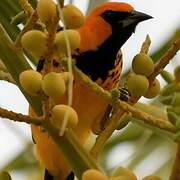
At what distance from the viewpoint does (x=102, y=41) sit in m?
1.52

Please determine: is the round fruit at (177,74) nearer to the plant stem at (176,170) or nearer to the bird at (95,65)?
the plant stem at (176,170)

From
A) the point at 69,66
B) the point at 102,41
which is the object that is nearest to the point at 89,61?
the point at 102,41

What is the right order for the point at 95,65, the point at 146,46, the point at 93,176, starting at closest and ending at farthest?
the point at 93,176
the point at 146,46
the point at 95,65

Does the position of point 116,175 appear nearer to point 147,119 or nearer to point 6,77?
point 147,119

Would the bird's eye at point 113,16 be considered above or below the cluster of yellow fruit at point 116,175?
below

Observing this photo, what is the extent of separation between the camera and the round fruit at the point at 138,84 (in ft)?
2.13

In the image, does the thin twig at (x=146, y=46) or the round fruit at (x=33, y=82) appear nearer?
the round fruit at (x=33, y=82)

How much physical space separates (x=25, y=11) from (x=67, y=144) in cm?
16

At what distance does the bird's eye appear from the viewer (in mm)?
1454

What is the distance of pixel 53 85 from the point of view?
57cm

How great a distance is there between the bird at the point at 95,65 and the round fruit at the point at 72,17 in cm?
77

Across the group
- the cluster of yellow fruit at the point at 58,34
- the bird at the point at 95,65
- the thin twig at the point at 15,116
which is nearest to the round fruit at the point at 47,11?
the cluster of yellow fruit at the point at 58,34

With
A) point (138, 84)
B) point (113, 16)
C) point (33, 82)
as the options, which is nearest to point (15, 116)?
point (33, 82)

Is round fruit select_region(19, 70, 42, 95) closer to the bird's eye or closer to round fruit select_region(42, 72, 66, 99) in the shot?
round fruit select_region(42, 72, 66, 99)
